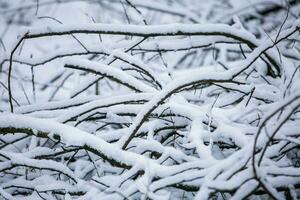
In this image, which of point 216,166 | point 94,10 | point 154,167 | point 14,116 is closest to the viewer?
point 216,166

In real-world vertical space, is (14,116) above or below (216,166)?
above

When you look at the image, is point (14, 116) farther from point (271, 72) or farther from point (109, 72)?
point (271, 72)

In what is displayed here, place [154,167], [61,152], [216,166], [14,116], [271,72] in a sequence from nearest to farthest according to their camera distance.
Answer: [216,166] < [154,167] < [14,116] < [61,152] < [271,72]

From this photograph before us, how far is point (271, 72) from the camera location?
137 cm

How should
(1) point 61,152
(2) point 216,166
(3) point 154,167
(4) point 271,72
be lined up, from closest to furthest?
1. (2) point 216,166
2. (3) point 154,167
3. (1) point 61,152
4. (4) point 271,72

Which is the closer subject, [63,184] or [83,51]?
[63,184]

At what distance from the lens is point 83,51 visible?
129cm

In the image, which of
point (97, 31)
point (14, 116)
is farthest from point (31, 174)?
point (97, 31)

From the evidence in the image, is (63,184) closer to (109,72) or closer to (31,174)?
(31,174)

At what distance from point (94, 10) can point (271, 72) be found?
3131 mm

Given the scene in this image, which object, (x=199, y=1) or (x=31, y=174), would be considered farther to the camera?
(x=199, y=1)

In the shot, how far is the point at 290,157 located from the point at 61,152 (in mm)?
755

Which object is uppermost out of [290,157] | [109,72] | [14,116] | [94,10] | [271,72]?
[94,10]

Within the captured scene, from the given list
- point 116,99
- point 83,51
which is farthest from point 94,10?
point 116,99
